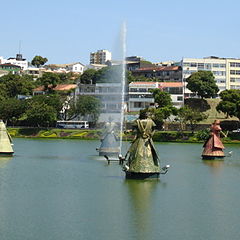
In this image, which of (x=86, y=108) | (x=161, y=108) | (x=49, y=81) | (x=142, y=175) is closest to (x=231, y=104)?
(x=161, y=108)

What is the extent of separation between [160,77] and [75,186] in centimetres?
12908

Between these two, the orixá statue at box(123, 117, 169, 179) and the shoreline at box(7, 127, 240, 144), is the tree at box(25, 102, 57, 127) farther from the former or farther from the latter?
the orixá statue at box(123, 117, 169, 179)

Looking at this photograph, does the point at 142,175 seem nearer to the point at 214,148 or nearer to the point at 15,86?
the point at 214,148

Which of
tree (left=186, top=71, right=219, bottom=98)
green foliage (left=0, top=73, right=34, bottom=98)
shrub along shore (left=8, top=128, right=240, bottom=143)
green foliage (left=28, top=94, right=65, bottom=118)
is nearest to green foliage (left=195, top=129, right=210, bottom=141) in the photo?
shrub along shore (left=8, top=128, right=240, bottom=143)

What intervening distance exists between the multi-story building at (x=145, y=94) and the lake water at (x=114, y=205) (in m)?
85.6

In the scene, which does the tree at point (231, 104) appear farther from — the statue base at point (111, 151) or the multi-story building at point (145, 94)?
the statue base at point (111, 151)

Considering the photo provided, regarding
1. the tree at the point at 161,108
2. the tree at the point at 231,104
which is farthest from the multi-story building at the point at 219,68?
the tree at the point at 231,104

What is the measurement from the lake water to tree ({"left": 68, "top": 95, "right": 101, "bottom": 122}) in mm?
79340

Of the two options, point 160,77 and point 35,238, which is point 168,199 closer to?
point 35,238

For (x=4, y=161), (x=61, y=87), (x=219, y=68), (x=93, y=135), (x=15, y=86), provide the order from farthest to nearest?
(x=61, y=87) < (x=15, y=86) < (x=219, y=68) < (x=93, y=135) < (x=4, y=161)

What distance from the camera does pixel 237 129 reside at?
A: 11419cm

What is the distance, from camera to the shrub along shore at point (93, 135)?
104 m

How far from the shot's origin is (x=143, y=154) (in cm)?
3709

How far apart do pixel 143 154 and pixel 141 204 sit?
6.64m
